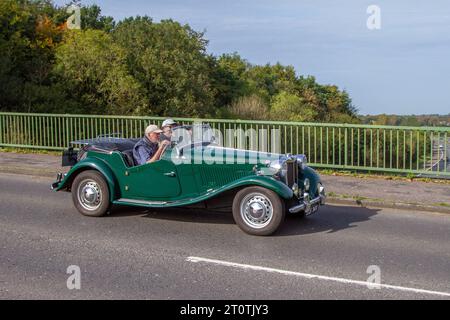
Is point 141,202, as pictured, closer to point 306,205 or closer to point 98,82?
point 306,205

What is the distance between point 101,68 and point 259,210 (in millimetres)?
20744

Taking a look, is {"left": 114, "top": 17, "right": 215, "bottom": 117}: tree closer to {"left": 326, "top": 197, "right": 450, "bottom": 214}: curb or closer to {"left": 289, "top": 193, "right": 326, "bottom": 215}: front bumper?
{"left": 326, "top": 197, "right": 450, "bottom": 214}: curb

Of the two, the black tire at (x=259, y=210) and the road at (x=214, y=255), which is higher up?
the black tire at (x=259, y=210)

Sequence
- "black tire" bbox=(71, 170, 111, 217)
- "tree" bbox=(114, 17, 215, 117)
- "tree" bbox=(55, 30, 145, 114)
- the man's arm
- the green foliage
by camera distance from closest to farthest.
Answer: the man's arm, "black tire" bbox=(71, 170, 111, 217), the green foliage, "tree" bbox=(55, 30, 145, 114), "tree" bbox=(114, 17, 215, 117)

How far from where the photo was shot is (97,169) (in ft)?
29.3

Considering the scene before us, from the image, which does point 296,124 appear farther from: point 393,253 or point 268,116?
point 268,116

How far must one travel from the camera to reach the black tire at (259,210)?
772 centimetres

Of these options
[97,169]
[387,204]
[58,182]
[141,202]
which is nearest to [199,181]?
[141,202]

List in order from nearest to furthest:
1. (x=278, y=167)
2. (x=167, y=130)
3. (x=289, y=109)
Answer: (x=278, y=167) → (x=167, y=130) → (x=289, y=109)

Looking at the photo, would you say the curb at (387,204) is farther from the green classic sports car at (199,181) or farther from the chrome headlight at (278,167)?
the chrome headlight at (278,167)

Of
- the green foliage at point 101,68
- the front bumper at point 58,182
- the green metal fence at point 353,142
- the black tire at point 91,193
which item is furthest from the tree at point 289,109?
the black tire at point 91,193

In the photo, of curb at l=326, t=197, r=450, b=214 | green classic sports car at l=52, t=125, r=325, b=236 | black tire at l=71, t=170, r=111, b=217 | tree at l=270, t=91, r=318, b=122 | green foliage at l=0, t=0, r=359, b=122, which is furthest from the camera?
tree at l=270, t=91, r=318, b=122

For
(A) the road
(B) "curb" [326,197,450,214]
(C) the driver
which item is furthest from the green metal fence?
(C) the driver

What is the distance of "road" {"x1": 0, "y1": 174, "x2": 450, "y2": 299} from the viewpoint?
5.66m
